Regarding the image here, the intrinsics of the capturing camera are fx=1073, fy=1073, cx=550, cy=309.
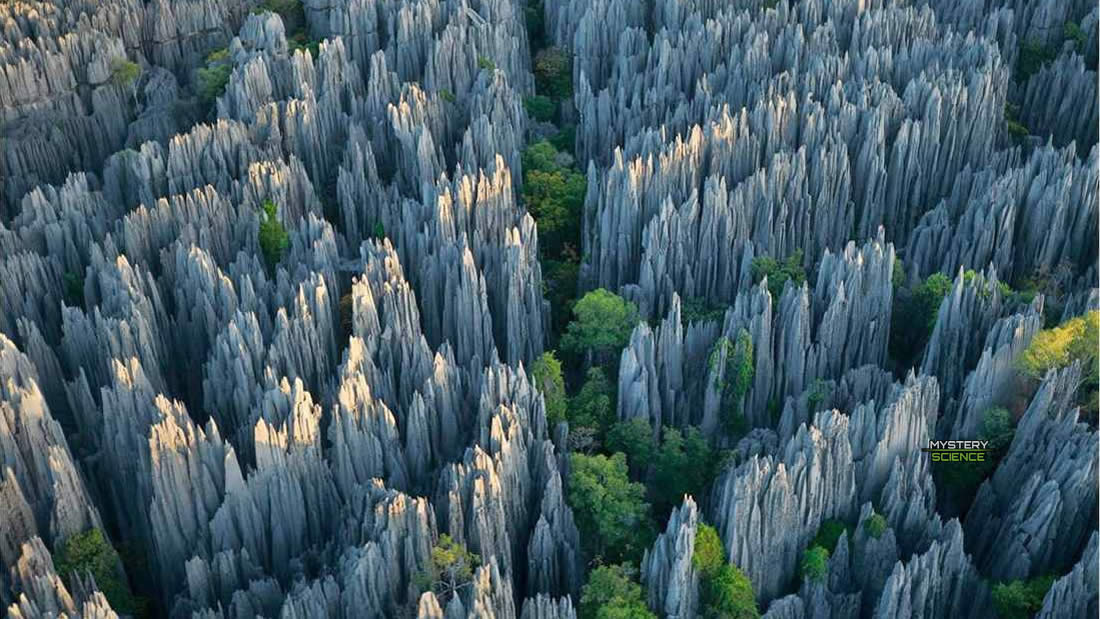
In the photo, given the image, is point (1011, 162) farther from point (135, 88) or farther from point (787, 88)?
point (135, 88)

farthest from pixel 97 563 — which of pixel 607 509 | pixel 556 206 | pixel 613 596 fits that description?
pixel 556 206

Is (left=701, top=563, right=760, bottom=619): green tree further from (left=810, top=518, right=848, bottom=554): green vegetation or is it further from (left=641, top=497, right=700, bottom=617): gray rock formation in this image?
(left=810, top=518, right=848, bottom=554): green vegetation

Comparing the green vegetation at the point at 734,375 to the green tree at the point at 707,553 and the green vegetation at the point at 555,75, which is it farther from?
the green vegetation at the point at 555,75

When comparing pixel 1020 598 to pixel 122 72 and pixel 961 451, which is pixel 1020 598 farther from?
pixel 122 72

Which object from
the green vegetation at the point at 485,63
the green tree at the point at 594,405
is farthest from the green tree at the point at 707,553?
the green vegetation at the point at 485,63

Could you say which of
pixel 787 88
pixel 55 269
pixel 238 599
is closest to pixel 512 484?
pixel 238 599

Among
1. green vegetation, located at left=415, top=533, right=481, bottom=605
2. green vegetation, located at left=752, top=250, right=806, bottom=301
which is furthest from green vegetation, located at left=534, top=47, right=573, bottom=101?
green vegetation, located at left=415, top=533, right=481, bottom=605
